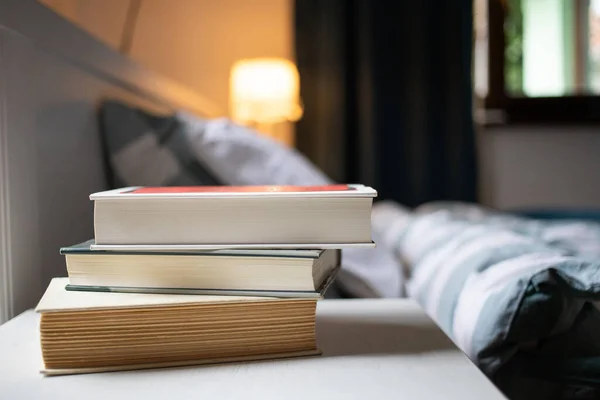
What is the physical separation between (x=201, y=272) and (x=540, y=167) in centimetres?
252

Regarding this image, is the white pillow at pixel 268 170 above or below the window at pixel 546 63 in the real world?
below

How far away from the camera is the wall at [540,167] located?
265 cm

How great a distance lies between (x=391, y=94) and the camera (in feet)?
8.42

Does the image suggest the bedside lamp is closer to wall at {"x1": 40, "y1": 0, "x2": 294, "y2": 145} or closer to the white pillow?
wall at {"x1": 40, "y1": 0, "x2": 294, "y2": 145}

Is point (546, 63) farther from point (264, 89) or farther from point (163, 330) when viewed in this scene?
point (163, 330)

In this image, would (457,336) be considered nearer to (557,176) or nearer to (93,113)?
(93,113)

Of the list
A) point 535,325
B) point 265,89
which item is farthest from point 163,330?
point 265,89

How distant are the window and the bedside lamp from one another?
908 mm

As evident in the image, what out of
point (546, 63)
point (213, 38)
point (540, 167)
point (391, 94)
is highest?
point (213, 38)

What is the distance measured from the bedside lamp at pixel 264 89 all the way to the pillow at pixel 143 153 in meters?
1.37

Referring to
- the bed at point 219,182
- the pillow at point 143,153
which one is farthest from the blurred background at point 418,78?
the pillow at point 143,153

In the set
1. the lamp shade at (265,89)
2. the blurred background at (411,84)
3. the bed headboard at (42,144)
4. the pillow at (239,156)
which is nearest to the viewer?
Answer: the bed headboard at (42,144)

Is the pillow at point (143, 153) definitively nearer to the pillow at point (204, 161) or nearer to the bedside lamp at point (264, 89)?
the pillow at point (204, 161)

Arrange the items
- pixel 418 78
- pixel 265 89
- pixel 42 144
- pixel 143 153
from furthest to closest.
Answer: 1. pixel 418 78
2. pixel 265 89
3. pixel 143 153
4. pixel 42 144
